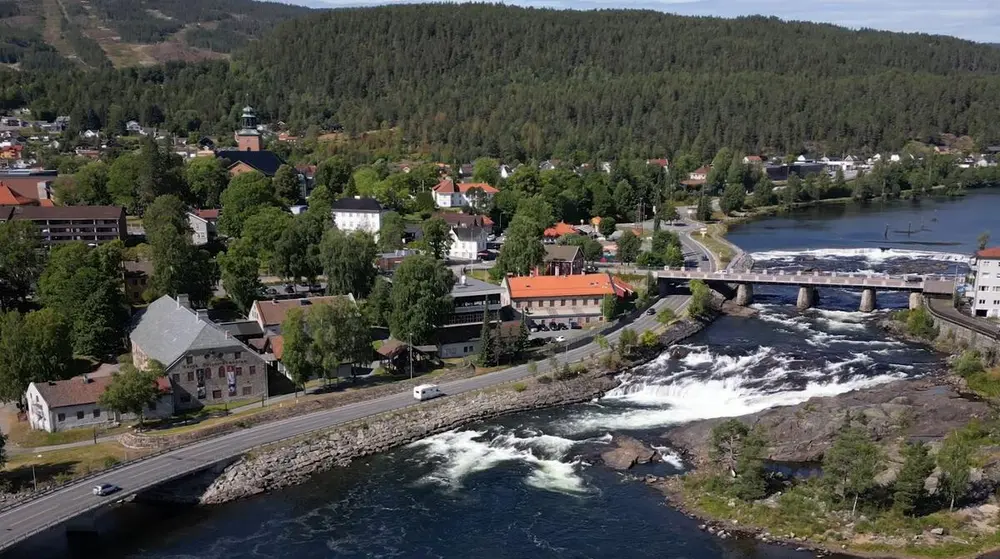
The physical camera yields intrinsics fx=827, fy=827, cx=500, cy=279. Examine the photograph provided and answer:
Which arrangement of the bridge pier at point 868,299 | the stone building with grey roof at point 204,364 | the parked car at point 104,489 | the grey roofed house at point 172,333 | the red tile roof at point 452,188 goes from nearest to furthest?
the parked car at point 104,489 < the stone building with grey roof at point 204,364 < the grey roofed house at point 172,333 < the bridge pier at point 868,299 < the red tile roof at point 452,188

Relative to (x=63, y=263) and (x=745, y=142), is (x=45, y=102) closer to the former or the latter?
(x=63, y=263)

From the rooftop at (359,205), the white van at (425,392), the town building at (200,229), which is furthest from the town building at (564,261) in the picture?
the town building at (200,229)

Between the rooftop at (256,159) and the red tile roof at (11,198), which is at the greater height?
the rooftop at (256,159)

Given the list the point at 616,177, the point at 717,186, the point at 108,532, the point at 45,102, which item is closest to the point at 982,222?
the point at 717,186

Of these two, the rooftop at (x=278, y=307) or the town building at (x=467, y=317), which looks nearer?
the rooftop at (x=278, y=307)

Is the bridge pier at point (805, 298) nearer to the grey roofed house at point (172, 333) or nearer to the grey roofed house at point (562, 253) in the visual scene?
the grey roofed house at point (562, 253)

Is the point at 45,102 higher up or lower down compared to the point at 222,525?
higher up

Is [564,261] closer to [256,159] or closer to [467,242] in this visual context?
[467,242]
